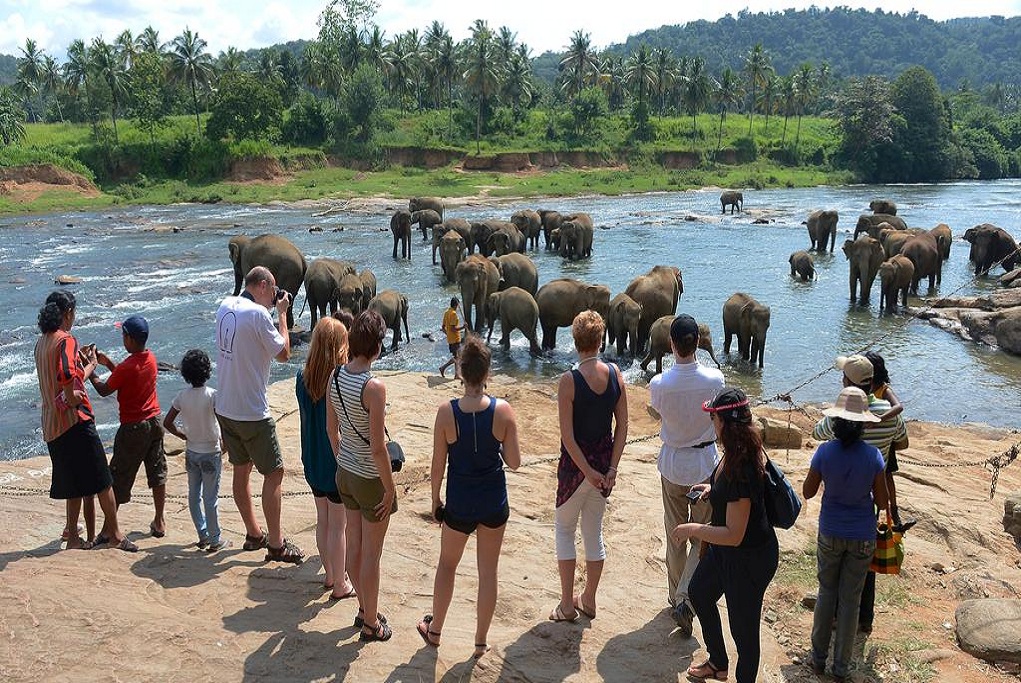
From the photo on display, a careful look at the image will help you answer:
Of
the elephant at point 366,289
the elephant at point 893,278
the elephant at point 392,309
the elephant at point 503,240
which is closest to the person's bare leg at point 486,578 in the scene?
the elephant at point 392,309

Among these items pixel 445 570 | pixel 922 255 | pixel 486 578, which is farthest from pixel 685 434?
pixel 922 255

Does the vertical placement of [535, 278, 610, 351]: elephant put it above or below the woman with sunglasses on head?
below

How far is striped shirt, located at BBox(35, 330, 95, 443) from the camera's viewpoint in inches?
259

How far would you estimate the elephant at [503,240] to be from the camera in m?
29.2

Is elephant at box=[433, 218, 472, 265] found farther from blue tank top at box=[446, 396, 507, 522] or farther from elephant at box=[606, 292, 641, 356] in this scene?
blue tank top at box=[446, 396, 507, 522]

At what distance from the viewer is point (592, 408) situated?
17.9 ft

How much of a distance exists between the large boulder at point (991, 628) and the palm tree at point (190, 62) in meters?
73.5

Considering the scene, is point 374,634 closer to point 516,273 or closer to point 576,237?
point 516,273

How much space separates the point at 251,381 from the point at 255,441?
0.45 metres

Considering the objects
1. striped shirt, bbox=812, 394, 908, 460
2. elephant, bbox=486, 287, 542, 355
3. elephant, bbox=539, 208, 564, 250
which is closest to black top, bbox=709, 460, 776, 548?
striped shirt, bbox=812, 394, 908, 460

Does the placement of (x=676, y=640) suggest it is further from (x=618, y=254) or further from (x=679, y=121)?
(x=679, y=121)

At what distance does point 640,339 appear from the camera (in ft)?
60.1

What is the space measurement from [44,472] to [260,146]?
60.4m

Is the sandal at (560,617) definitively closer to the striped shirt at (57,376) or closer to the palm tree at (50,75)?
the striped shirt at (57,376)
